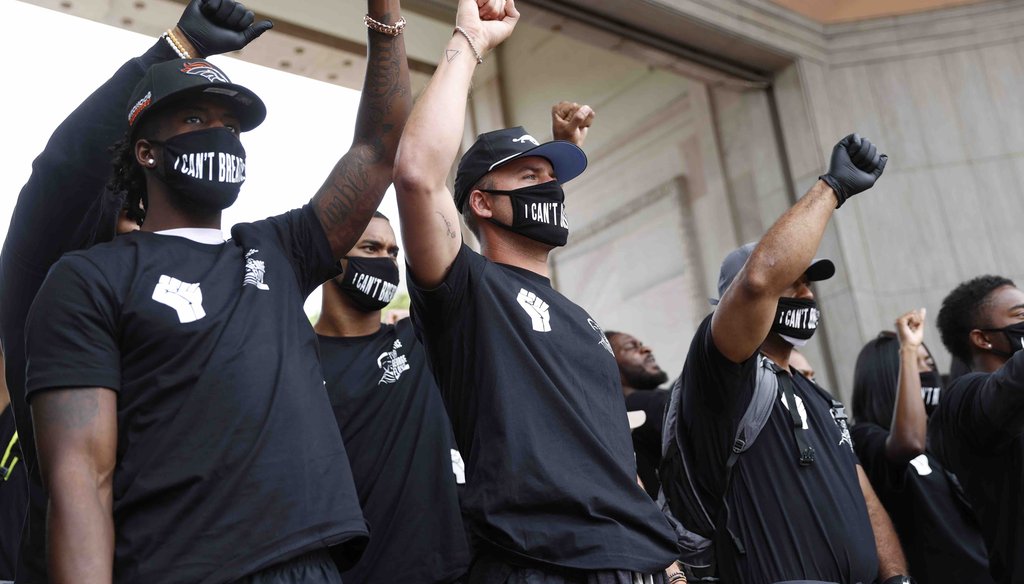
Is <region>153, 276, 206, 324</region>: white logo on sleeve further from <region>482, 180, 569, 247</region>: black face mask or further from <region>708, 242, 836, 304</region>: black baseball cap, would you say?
<region>708, 242, 836, 304</region>: black baseball cap

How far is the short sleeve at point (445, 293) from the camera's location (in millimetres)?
2822

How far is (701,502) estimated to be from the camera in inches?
144

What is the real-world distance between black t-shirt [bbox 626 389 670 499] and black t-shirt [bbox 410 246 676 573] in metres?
1.94

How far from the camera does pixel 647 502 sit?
2.77 meters

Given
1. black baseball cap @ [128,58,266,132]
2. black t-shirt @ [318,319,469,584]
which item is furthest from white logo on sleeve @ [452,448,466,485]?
black baseball cap @ [128,58,266,132]

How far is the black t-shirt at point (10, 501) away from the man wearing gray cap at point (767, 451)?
7.00 ft

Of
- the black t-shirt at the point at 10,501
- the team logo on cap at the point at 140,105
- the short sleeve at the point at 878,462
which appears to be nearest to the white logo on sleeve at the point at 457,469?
the black t-shirt at the point at 10,501

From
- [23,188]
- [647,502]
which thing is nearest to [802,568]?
[647,502]

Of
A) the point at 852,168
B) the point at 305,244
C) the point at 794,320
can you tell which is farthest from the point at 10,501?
the point at 852,168

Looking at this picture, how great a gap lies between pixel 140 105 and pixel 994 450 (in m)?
3.52

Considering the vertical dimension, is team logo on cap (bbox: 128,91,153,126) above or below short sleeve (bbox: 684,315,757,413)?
above

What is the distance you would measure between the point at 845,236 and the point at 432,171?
5.30 metres

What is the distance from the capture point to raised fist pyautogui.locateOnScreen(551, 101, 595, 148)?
11.6ft

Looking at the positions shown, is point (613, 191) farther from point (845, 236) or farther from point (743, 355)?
point (743, 355)
